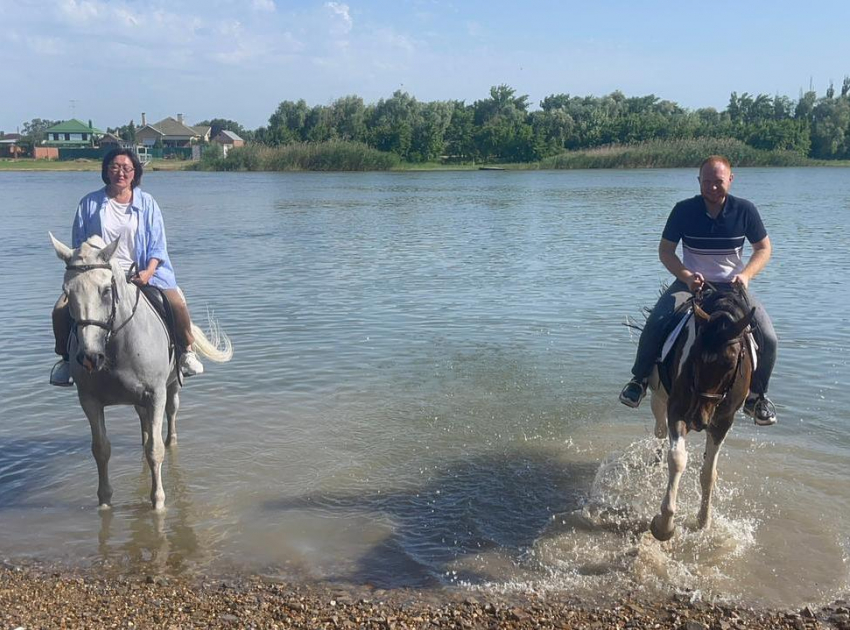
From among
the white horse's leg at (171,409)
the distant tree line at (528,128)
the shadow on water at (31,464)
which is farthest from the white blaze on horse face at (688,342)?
the distant tree line at (528,128)

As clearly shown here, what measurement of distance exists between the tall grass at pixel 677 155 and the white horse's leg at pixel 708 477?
79.3 metres

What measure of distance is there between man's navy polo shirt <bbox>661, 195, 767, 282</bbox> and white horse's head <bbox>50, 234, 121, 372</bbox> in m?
4.59

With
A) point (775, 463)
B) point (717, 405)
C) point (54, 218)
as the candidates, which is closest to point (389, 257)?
point (775, 463)

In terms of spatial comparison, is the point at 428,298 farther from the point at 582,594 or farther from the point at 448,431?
the point at 582,594

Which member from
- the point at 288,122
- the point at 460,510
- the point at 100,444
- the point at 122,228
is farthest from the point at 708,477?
the point at 288,122

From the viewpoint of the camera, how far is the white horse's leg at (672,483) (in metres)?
6.22

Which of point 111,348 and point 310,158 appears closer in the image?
point 111,348

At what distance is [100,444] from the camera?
279 inches

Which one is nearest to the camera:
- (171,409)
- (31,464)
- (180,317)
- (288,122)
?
(180,317)

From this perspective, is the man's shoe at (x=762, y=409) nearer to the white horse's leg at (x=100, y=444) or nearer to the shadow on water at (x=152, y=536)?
the shadow on water at (x=152, y=536)

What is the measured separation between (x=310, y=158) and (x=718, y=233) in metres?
81.4

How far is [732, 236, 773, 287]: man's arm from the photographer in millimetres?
6453

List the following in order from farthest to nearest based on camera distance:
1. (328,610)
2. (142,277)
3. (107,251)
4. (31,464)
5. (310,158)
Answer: (310,158) → (31,464) → (142,277) → (107,251) → (328,610)

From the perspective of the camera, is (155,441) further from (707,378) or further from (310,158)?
(310,158)
